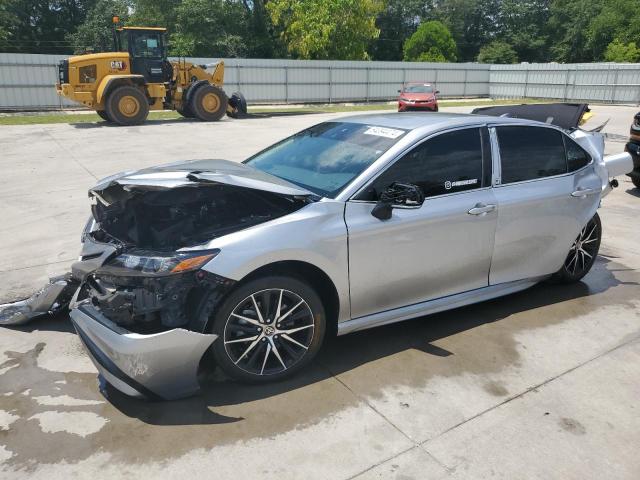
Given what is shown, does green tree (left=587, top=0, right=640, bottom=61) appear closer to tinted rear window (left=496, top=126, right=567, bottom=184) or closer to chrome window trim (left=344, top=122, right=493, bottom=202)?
tinted rear window (left=496, top=126, right=567, bottom=184)

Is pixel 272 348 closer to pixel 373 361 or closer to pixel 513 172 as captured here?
pixel 373 361

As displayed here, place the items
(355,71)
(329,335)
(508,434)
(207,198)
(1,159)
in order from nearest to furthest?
(508,434)
(207,198)
(329,335)
(1,159)
(355,71)

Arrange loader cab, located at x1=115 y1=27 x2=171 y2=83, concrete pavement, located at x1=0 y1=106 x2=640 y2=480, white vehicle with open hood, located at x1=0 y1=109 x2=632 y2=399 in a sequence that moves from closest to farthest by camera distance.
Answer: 1. concrete pavement, located at x1=0 y1=106 x2=640 y2=480
2. white vehicle with open hood, located at x1=0 y1=109 x2=632 y2=399
3. loader cab, located at x1=115 y1=27 x2=171 y2=83

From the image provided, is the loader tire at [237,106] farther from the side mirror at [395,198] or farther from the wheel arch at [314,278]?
the wheel arch at [314,278]

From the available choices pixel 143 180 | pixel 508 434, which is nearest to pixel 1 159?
pixel 143 180

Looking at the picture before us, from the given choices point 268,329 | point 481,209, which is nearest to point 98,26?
point 481,209

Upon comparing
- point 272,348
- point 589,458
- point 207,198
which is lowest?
point 589,458

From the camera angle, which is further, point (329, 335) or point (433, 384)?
point (329, 335)

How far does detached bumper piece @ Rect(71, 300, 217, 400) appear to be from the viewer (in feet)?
9.33

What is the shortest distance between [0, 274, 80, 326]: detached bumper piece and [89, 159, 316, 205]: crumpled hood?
0.84 meters

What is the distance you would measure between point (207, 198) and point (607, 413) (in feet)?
8.89

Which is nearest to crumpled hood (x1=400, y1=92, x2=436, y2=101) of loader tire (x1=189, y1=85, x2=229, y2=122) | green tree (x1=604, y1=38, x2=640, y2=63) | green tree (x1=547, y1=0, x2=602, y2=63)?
loader tire (x1=189, y1=85, x2=229, y2=122)

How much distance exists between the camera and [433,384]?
3.39 metres

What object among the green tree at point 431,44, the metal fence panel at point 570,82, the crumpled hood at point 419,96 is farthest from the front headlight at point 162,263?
the green tree at point 431,44
